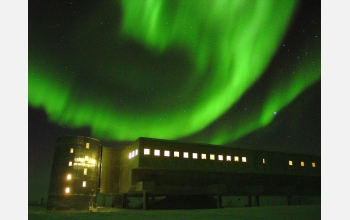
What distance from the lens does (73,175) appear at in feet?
122

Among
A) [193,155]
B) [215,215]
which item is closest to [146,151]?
[193,155]

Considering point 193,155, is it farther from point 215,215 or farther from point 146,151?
point 215,215

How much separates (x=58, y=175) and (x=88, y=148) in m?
4.76

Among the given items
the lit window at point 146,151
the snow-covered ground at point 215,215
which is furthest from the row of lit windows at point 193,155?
the snow-covered ground at point 215,215

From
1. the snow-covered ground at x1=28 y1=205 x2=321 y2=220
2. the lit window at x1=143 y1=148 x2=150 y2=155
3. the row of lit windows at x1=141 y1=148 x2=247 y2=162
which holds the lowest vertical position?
the snow-covered ground at x1=28 y1=205 x2=321 y2=220

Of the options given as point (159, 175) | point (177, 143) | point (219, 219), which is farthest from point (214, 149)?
point (219, 219)

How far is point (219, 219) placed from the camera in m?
19.6

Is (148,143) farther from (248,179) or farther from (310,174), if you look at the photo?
(310,174)

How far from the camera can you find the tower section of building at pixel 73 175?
120 ft

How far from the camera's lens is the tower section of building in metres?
36.5

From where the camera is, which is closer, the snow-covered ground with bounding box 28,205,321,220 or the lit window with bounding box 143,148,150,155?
the snow-covered ground with bounding box 28,205,321,220

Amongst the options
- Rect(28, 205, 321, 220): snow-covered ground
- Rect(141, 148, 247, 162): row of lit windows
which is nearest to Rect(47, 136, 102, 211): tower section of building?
Rect(141, 148, 247, 162): row of lit windows

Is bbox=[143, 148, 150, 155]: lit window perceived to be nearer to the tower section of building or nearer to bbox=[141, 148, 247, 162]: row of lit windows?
bbox=[141, 148, 247, 162]: row of lit windows

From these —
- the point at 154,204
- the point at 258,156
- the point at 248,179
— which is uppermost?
the point at 258,156
